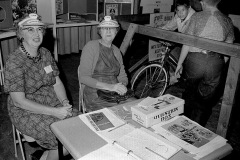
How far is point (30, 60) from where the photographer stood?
204 centimetres

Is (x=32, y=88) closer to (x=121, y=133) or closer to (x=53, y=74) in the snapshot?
(x=53, y=74)

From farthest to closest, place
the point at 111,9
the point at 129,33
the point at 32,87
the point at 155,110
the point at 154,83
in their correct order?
the point at 111,9 < the point at 154,83 < the point at 129,33 < the point at 32,87 < the point at 155,110

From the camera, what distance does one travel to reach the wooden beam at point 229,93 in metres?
2.05

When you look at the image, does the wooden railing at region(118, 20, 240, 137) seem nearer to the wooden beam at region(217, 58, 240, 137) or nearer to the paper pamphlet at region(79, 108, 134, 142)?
the wooden beam at region(217, 58, 240, 137)

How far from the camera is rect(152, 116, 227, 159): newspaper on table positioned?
140 cm

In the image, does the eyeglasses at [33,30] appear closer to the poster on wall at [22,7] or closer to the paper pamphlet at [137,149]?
the paper pamphlet at [137,149]

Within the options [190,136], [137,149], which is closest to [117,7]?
[190,136]

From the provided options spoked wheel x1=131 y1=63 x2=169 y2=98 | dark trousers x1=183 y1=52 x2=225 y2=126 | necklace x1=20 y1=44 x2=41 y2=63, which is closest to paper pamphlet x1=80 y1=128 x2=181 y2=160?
necklace x1=20 y1=44 x2=41 y2=63

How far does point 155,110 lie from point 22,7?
392cm

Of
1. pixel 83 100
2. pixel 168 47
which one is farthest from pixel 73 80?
pixel 83 100

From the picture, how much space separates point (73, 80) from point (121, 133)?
3409mm

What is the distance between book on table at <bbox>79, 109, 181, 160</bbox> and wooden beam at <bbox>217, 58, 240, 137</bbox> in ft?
3.30

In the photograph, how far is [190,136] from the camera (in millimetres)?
1512

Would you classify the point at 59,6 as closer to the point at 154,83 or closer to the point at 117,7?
the point at 117,7
